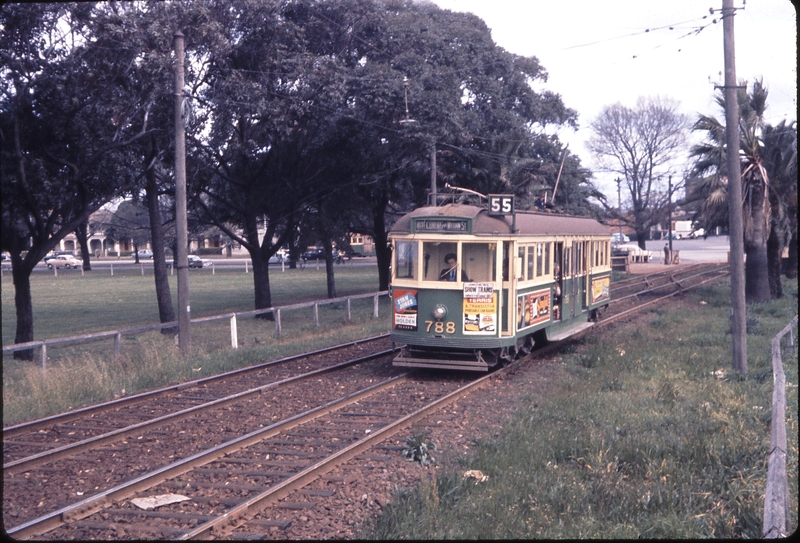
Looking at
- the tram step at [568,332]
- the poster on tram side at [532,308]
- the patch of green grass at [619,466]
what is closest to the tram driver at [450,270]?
the poster on tram side at [532,308]

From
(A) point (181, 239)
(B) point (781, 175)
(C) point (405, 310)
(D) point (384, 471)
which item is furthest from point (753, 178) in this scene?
(D) point (384, 471)

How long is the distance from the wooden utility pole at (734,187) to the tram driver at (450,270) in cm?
504

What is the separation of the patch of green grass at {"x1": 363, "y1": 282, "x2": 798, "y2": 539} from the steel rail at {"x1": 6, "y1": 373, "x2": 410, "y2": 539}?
8.18 ft

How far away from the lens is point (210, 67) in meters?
20.8

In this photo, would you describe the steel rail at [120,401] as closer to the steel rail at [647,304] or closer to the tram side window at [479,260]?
the tram side window at [479,260]

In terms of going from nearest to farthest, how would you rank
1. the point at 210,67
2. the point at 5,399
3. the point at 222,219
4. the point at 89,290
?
the point at 5,399
the point at 210,67
the point at 222,219
the point at 89,290

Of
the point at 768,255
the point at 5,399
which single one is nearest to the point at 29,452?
the point at 5,399

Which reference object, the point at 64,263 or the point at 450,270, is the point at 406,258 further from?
the point at 64,263

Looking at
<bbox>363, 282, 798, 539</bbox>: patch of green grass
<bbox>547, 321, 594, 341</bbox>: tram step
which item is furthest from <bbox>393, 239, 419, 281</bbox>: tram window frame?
<bbox>547, 321, 594, 341</bbox>: tram step

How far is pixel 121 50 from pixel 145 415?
31.0ft

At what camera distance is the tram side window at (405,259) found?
43.5 feet

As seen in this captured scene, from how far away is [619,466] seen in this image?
785 centimetres

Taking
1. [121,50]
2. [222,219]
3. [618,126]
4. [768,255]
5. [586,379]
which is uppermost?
[618,126]

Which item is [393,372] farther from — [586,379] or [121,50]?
[121,50]
